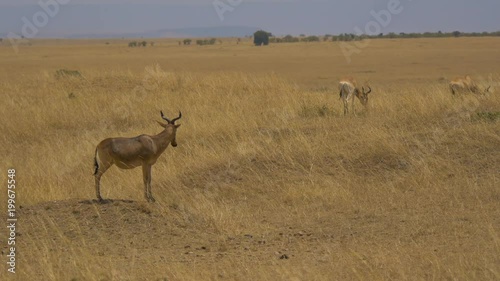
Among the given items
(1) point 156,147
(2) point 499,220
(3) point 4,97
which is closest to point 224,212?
(1) point 156,147

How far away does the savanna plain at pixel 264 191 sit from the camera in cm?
673

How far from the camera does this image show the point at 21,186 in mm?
9812

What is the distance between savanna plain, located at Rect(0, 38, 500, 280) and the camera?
6734mm

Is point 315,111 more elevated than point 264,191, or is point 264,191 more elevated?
point 315,111

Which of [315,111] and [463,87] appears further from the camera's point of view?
[463,87]

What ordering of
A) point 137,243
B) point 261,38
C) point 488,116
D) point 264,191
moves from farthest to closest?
point 261,38, point 488,116, point 264,191, point 137,243

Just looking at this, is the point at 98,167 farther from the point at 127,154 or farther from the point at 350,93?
the point at 350,93

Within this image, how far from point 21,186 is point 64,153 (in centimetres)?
280

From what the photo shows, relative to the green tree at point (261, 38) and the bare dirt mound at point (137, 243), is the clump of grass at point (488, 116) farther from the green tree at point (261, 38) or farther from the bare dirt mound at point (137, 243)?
the green tree at point (261, 38)

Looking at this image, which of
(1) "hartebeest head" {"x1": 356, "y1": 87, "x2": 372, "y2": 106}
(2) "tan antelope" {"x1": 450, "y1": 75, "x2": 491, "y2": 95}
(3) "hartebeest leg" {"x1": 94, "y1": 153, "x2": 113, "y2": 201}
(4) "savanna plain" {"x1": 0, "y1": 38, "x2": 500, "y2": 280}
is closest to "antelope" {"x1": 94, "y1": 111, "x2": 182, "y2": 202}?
(3) "hartebeest leg" {"x1": 94, "y1": 153, "x2": 113, "y2": 201}

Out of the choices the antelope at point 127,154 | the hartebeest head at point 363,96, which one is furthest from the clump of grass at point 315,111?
the antelope at point 127,154

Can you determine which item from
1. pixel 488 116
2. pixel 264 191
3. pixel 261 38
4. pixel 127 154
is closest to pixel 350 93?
pixel 488 116

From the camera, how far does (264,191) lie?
9977mm

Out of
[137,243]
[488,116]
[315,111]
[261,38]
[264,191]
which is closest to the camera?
[137,243]
